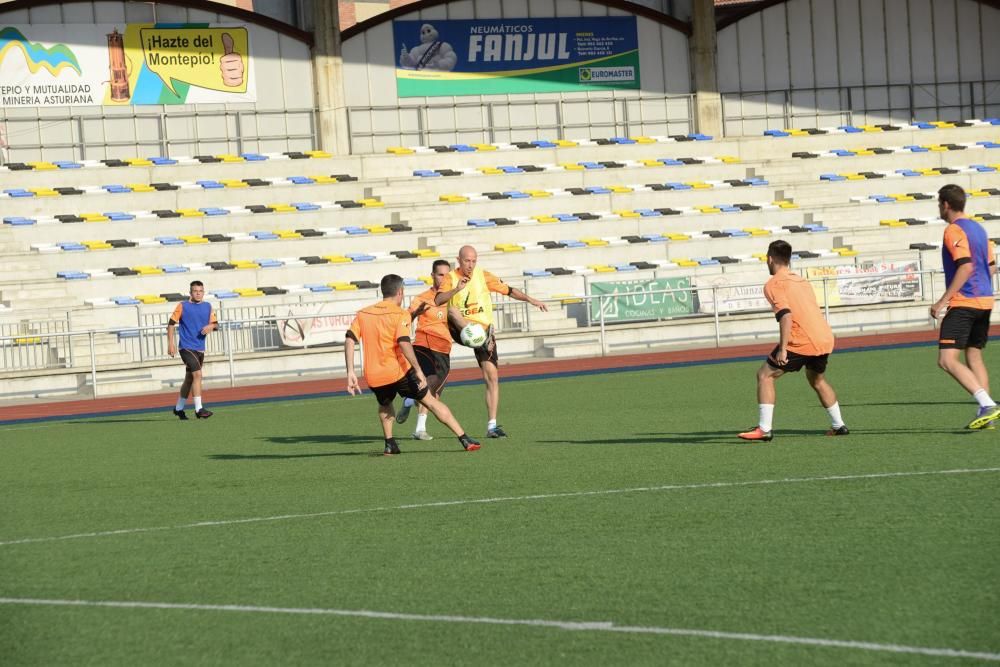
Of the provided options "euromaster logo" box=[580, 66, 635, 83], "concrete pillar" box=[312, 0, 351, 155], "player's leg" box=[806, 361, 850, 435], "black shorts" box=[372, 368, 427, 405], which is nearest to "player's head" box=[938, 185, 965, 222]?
"player's leg" box=[806, 361, 850, 435]

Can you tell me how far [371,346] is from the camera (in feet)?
40.3

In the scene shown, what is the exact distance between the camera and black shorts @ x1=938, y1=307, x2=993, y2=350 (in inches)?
439

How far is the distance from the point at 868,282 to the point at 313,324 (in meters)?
11.9

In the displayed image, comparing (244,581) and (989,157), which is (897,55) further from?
(244,581)

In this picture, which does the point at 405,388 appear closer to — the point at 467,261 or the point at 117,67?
the point at 467,261

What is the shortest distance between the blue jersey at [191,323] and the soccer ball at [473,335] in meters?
6.75

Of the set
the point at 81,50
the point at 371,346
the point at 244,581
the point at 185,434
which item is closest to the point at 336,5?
the point at 81,50

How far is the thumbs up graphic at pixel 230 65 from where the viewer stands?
39.7m

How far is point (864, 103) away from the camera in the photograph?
45281 millimetres

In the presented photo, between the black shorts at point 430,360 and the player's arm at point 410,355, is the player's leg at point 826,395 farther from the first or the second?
the black shorts at point 430,360

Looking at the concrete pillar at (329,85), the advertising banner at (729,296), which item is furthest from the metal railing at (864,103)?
the advertising banner at (729,296)

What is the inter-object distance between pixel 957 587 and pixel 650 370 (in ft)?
57.5

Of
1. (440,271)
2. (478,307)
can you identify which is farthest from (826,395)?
(440,271)

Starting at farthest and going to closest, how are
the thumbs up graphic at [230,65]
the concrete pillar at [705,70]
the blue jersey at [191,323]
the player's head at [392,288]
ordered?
the concrete pillar at [705,70]
the thumbs up graphic at [230,65]
the blue jersey at [191,323]
the player's head at [392,288]
